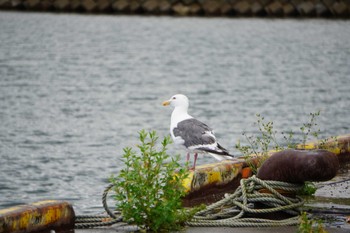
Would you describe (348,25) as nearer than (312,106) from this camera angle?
No

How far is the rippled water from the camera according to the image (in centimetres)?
1862

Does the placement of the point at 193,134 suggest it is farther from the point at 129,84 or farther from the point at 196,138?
the point at 129,84

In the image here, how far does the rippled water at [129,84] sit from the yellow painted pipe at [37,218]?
514 cm

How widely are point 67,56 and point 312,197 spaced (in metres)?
40.6

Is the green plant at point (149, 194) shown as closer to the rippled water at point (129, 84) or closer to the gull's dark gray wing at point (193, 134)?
the gull's dark gray wing at point (193, 134)

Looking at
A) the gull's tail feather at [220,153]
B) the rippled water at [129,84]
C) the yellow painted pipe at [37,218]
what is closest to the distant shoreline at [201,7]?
the rippled water at [129,84]

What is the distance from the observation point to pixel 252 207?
8070mm

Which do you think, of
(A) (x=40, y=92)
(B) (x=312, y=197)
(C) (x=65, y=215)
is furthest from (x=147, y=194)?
(A) (x=40, y=92)

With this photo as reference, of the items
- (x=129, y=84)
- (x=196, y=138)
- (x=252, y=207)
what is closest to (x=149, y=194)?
(x=252, y=207)

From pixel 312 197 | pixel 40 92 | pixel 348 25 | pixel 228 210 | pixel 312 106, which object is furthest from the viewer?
pixel 348 25

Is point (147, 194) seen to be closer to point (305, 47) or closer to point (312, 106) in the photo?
point (312, 106)

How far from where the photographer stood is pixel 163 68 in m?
→ 43.9

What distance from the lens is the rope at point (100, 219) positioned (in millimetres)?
7719

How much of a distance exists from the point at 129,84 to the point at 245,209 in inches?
1154
